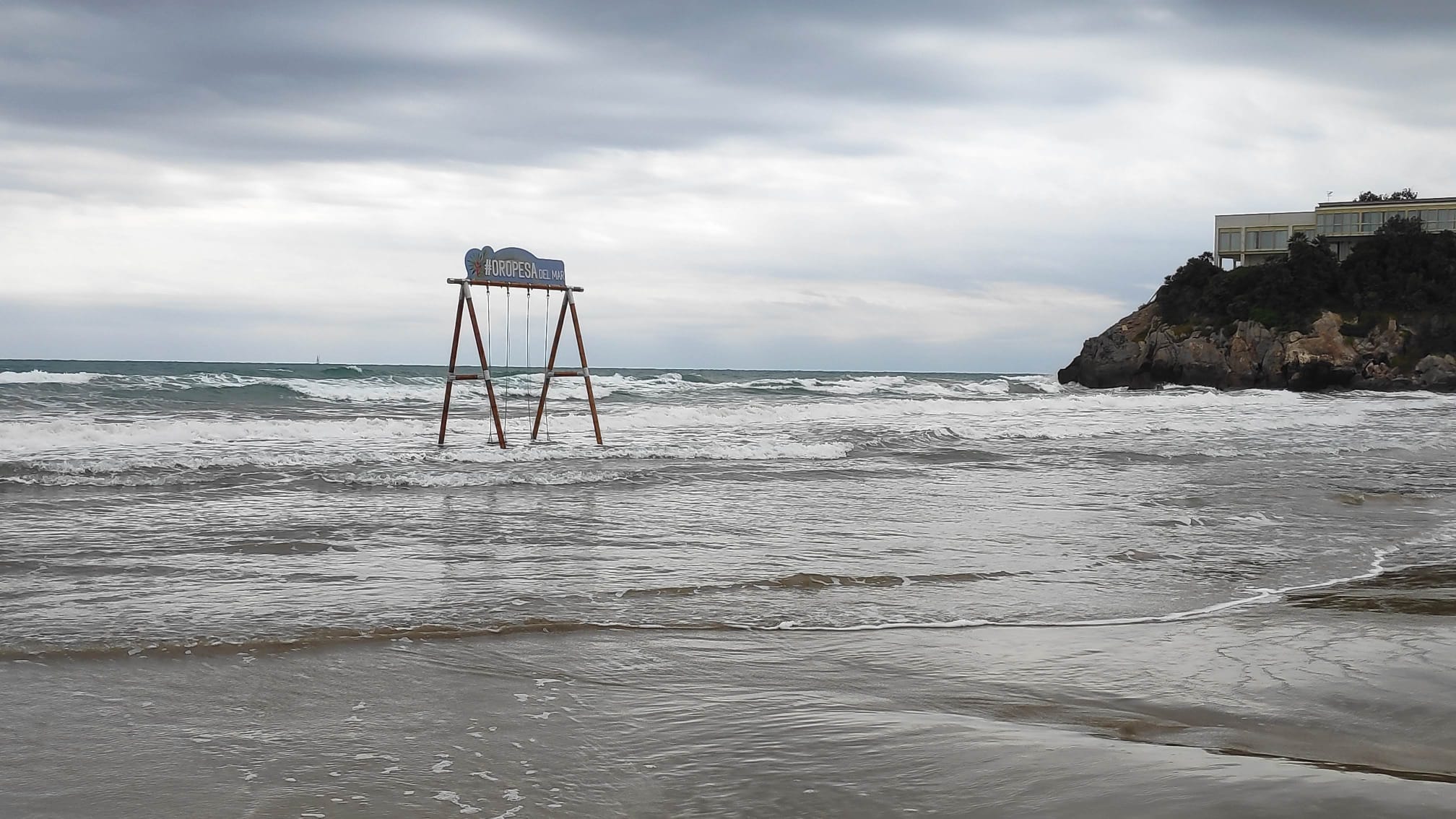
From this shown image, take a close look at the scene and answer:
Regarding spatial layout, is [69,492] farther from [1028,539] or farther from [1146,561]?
[1146,561]

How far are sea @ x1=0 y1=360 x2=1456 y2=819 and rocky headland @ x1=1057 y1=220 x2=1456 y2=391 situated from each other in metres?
44.6

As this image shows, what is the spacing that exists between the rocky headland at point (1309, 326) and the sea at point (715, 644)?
44631 mm

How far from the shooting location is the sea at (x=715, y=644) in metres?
3.16

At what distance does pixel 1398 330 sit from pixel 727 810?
61511mm

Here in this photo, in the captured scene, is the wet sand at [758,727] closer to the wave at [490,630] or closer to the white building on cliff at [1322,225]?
the wave at [490,630]

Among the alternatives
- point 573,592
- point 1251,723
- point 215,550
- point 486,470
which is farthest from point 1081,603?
point 486,470

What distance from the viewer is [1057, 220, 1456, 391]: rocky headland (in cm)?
5256

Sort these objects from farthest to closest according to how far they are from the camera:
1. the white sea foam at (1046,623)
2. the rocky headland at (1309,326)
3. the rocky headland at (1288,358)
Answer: the rocky headland at (1309,326) < the rocky headland at (1288,358) < the white sea foam at (1046,623)

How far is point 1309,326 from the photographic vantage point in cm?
5447

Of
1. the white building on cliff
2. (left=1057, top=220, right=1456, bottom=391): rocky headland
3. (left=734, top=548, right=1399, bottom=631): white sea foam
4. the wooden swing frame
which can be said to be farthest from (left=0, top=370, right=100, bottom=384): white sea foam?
the white building on cliff

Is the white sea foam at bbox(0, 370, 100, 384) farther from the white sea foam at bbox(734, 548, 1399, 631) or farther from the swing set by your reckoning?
the white sea foam at bbox(734, 548, 1399, 631)

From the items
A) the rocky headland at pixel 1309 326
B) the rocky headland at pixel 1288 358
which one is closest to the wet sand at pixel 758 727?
the rocky headland at pixel 1288 358

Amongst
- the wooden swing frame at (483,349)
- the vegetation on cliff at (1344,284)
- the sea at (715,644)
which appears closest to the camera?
the sea at (715,644)

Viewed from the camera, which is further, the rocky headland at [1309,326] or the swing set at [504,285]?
the rocky headland at [1309,326]
